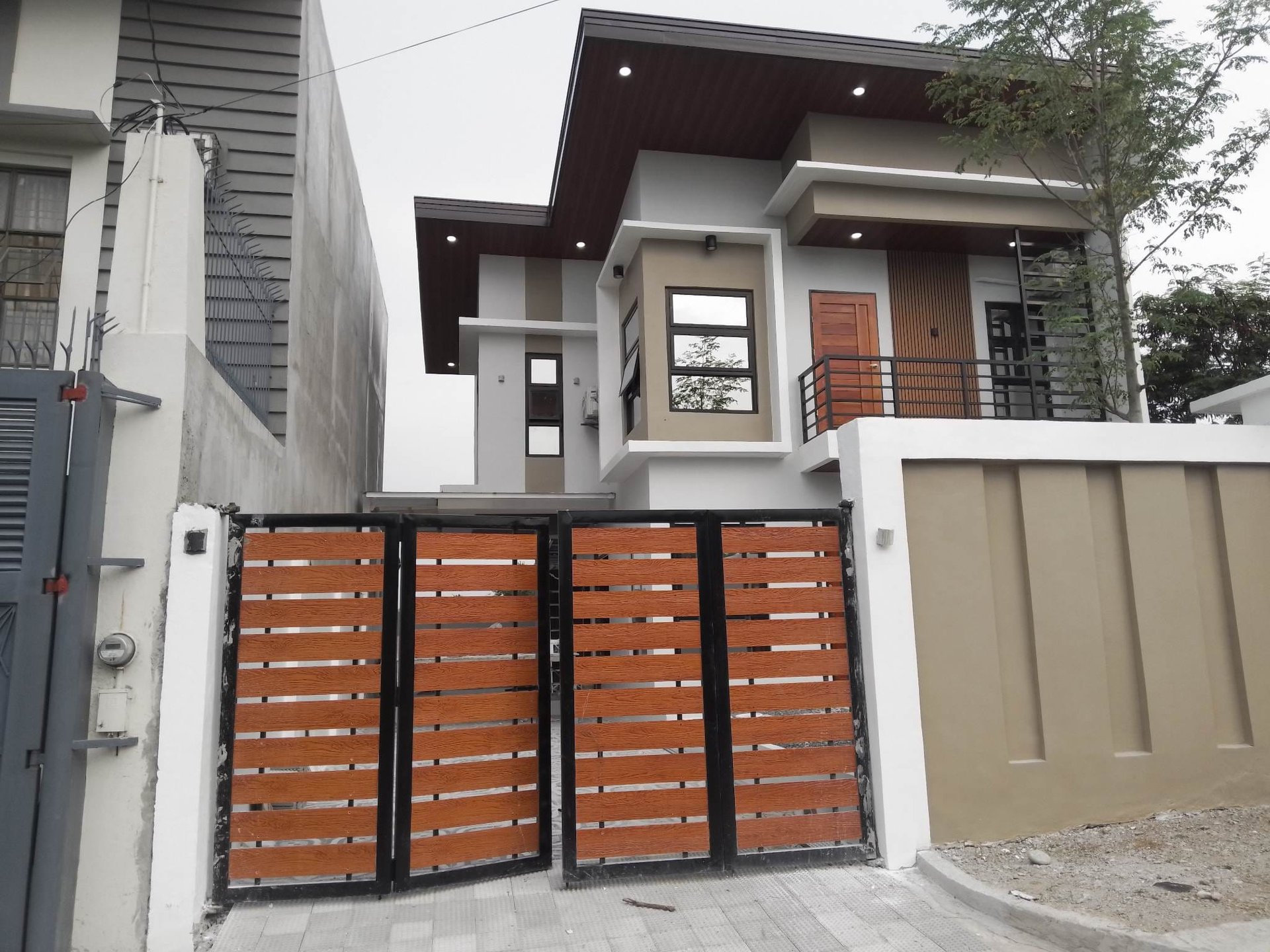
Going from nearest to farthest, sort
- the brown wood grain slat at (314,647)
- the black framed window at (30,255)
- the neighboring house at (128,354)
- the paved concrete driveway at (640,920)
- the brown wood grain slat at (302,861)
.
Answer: the neighboring house at (128,354)
the paved concrete driveway at (640,920)
the brown wood grain slat at (302,861)
the brown wood grain slat at (314,647)
the black framed window at (30,255)

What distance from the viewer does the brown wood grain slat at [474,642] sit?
377cm

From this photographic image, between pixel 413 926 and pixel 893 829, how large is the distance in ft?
7.82

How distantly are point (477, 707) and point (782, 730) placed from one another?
158 centimetres

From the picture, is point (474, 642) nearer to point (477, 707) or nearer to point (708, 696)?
point (477, 707)

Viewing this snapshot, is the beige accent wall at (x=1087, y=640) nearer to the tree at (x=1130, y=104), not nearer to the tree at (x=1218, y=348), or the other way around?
the tree at (x=1130, y=104)

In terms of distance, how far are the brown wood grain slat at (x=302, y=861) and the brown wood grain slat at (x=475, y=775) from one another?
14.3 inches

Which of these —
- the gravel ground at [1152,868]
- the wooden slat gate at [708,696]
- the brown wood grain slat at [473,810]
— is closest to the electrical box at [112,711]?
the brown wood grain slat at [473,810]

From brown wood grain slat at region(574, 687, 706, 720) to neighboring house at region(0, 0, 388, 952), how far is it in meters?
1.88

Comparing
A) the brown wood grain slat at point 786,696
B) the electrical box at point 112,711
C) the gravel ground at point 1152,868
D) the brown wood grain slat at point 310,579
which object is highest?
the brown wood grain slat at point 310,579

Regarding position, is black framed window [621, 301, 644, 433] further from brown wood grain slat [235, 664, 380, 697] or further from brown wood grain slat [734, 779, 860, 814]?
brown wood grain slat [235, 664, 380, 697]

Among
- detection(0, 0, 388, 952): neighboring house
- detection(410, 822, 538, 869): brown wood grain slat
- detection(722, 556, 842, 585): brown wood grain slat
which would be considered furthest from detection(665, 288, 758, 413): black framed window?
detection(410, 822, 538, 869): brown wood grain slat

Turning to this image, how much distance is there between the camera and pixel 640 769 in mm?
3908

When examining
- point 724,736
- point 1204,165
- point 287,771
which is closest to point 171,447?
point 287,771

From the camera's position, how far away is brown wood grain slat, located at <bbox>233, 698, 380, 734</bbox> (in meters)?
3.57
